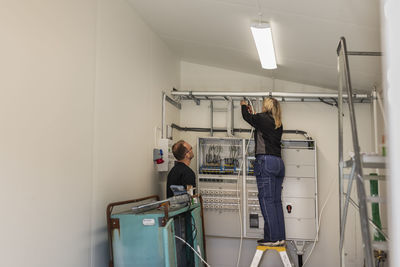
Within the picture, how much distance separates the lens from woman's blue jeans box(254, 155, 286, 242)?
437cm

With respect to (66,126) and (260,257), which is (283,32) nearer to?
(66,126)

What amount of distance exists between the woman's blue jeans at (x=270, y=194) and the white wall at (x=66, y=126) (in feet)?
4.63

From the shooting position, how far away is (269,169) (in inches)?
175

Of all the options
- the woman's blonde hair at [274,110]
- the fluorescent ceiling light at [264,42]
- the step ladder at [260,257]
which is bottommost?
the step ladder at [260,257]

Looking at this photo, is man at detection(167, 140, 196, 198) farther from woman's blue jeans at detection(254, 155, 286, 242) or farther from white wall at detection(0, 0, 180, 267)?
woman's blue jeans at detection(254, 155, 286, 242)

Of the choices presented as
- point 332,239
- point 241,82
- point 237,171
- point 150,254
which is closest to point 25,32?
point 150,254

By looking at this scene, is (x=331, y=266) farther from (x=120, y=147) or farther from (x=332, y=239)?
(x=120, y=147)

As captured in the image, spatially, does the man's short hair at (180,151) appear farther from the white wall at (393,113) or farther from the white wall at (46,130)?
the white wall at (393,113)

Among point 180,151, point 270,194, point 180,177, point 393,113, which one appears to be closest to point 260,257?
point 270,194

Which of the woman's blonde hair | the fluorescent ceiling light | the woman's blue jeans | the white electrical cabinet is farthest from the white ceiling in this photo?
the woman's blue jeans

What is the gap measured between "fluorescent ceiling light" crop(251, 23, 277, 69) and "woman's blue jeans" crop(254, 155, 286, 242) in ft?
3.74

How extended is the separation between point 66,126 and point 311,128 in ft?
12.6

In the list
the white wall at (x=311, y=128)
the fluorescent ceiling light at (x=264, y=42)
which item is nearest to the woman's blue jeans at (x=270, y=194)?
the white wall at (x=311, y=128)

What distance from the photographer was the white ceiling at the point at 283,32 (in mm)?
2984
